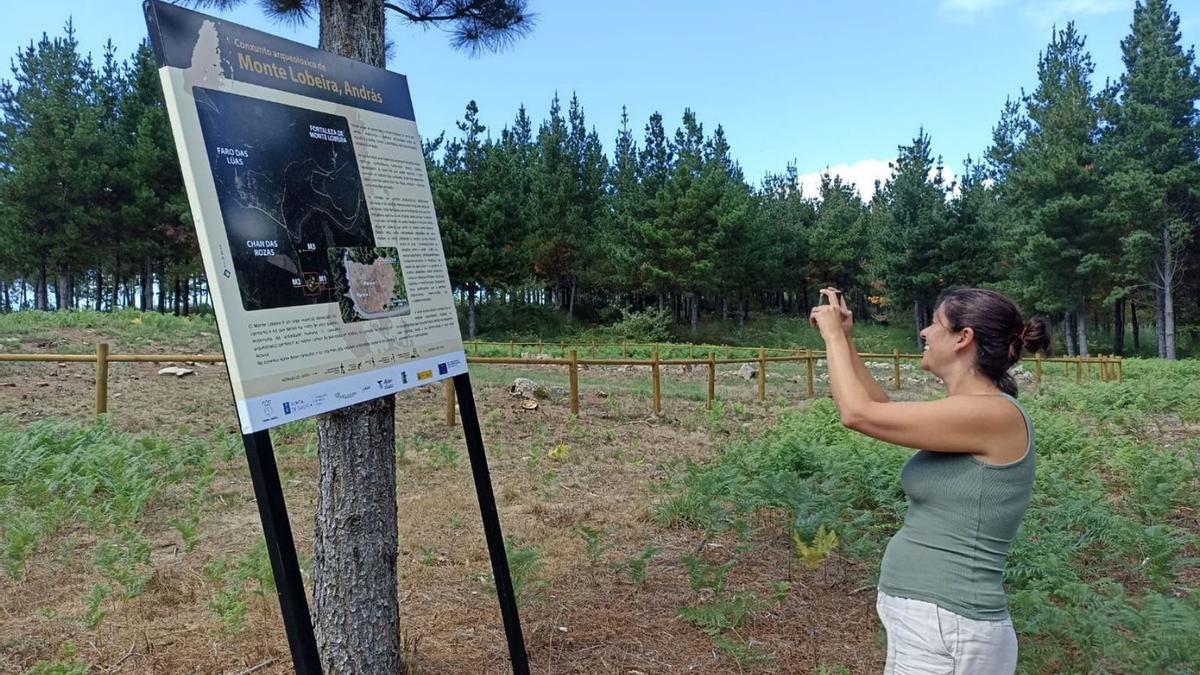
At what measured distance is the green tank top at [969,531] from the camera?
175 cm

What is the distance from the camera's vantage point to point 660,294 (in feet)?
121

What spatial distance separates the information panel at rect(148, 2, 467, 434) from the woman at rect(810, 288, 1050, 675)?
1517 mm

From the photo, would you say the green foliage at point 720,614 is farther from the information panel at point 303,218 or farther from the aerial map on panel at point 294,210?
the aerial map on panel at point 294,210

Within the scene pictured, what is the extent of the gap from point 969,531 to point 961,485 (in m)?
0.12

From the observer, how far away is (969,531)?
69.9 inches

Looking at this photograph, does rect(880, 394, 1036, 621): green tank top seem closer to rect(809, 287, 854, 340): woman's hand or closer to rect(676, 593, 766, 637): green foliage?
rect(809, 287, 854, 340): woman's hand

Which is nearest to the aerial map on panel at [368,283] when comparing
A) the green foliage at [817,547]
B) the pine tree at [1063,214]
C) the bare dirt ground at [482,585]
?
the bare dirt ground at [482,585]

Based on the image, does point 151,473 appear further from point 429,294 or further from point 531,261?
point 531,261

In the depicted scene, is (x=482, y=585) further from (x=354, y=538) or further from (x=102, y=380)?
(x=102, y=380)

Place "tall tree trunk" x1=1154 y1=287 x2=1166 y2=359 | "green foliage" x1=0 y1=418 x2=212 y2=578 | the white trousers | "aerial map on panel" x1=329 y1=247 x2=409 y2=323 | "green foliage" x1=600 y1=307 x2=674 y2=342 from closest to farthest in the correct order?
1. the white trousers
2. "aerial map on panel" x1=329 y1=247 x2=409 y2=323
3. "green foliage" x1=0 y1=418 x2=212 y2=578
4. "tall tree trunk" x1=1154 y1=287 x2=1166 y2=359
5. "green foliage" x1=600 y1=307 x2=674 y2=342

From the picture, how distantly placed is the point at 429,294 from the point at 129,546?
3.11 m

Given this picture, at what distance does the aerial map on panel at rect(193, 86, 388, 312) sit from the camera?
1.97 meters

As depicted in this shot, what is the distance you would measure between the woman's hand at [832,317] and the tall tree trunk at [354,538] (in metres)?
1.73

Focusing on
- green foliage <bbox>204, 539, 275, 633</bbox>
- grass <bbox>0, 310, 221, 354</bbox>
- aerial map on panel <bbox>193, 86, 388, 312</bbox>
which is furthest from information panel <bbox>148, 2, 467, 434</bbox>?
grass <bbox>0, 310, 221, 354</bbox>
